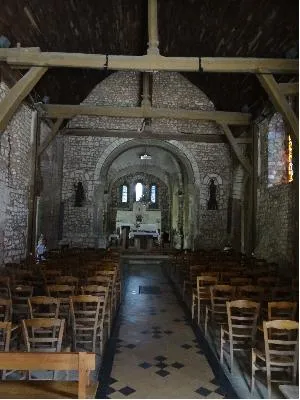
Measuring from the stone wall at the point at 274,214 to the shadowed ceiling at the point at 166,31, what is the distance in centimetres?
179

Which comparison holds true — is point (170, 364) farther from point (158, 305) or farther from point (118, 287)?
point (118, 287)

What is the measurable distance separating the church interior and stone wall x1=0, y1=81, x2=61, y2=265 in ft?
0.24

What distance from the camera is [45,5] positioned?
8961 mm

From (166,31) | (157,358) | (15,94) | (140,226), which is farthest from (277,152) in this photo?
(140,226)

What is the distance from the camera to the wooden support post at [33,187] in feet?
37.0

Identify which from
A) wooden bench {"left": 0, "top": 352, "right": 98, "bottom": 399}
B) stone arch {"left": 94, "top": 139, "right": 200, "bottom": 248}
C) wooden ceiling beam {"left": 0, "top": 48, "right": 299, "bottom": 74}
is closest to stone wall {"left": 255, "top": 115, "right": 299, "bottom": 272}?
wooden ceiling beam {"left": 0, "top": 48, "right": 299, "bottom": 74}

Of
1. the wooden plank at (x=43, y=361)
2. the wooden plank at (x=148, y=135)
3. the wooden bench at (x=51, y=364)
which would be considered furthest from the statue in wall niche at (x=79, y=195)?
the wooden plank at (x=43, y=361)

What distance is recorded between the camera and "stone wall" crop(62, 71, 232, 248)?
49.9 ft

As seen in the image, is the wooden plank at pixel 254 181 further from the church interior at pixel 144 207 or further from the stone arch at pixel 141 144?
the stone arch at pixel 141 144

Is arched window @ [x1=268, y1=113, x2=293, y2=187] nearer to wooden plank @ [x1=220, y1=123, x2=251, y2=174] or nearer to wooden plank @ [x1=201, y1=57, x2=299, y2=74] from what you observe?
wooden plank @ [x1=220, y1=123, x2=251, y2=174]

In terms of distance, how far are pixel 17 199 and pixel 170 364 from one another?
700 centimetres


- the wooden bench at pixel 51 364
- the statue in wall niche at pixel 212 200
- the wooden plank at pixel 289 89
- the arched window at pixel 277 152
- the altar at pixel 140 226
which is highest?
the wooden plank at pixel 289 89

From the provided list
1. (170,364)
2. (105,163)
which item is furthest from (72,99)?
(170,364)

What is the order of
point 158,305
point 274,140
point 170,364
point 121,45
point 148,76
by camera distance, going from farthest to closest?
point 148,76 → point 121,45 → point 274,140 → point 158,305 → point 170,364
